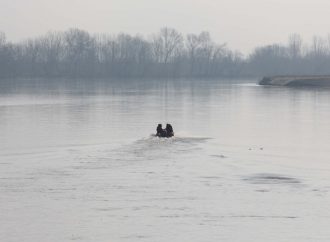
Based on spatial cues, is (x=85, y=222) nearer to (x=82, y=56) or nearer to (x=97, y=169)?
(x=97, y=169)

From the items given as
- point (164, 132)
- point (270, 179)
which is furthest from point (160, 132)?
point (270, 179)

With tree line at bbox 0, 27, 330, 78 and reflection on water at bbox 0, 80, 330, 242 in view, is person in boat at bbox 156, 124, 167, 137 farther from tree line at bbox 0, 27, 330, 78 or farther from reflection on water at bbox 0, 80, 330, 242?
tree line at bbox 0, 27, 330, 78

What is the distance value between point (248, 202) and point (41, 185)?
4.37 m

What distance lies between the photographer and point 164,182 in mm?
14242

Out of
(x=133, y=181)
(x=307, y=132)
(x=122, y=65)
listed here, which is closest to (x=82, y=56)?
(x=122, y=65)

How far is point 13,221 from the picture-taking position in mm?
10812

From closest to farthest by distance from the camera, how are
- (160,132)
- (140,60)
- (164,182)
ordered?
(164,182)
(160,132)
(140,60)

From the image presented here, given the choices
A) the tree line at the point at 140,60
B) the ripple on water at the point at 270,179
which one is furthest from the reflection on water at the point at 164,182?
the tree line at the point at 140,60

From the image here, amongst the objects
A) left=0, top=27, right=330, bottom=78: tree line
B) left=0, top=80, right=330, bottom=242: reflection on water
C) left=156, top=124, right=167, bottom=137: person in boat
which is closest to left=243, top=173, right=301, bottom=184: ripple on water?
left=0, top=80, right=330, bottom=242: reflection on water

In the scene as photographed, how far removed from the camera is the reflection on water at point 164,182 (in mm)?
10477

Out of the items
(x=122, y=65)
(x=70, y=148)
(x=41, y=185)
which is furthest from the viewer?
(x=122, y=65)

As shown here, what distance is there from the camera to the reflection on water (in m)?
10.5

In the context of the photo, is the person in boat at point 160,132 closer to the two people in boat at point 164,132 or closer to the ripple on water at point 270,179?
the two people in boat at point 164,132

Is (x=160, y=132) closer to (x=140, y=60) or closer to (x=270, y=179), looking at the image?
(x=270, y=179)
